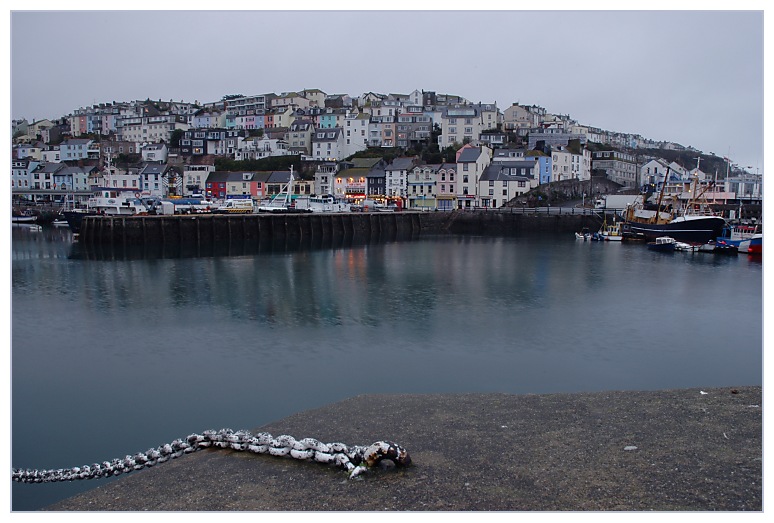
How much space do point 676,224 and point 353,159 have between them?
1570 inches

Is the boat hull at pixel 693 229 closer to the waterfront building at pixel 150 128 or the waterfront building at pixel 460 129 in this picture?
the waterfront building at pixel 460 129

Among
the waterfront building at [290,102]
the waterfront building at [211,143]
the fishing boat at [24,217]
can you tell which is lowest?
the fishing boat at [24,217]

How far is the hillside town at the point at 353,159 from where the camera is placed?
6062 centimetres

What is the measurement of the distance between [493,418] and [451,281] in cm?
1576

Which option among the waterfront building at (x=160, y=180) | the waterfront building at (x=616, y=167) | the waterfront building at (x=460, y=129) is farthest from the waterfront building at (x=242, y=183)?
the waterfront building at (x=616, y=167)

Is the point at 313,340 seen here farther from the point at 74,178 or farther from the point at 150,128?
the point at 150,128

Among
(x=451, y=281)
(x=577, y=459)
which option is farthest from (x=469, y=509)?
(x=451, y=281)

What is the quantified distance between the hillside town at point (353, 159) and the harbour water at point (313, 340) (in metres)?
33.9

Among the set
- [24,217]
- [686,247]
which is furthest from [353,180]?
[686,247]

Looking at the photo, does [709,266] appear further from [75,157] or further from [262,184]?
[75,157]

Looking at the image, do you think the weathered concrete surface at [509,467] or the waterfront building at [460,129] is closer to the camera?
the weathered concrete surface at [509,467]

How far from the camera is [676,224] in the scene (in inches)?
1540

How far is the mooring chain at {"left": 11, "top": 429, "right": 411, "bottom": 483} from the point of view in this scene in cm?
587

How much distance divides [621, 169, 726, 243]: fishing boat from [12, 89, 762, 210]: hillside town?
836 centimetres
